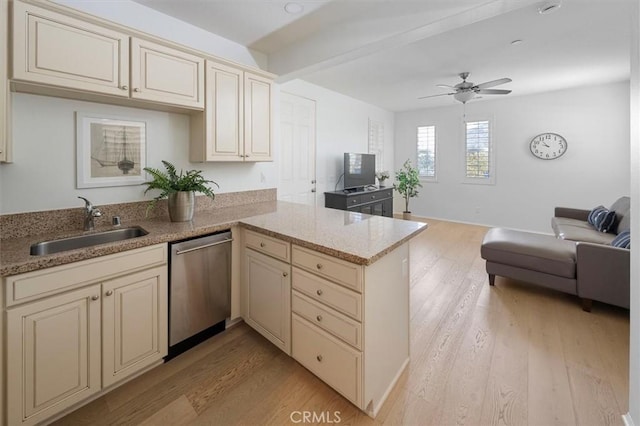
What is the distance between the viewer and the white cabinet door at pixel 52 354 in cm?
135

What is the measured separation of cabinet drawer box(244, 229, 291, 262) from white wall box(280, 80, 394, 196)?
2.76 m

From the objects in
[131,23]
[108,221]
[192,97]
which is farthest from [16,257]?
[131,23]

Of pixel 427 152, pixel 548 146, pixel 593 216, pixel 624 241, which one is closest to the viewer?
pixel 624 241

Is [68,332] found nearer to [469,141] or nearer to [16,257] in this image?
[16,257]

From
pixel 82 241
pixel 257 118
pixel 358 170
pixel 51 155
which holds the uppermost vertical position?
pixel 257 118

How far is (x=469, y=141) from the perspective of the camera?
20.8ft

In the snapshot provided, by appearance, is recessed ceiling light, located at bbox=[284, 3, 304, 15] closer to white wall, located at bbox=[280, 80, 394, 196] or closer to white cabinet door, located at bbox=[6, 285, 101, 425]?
white wall, located at bbox=[280, 80, 394, 196]

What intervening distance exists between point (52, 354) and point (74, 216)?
3.09 ft

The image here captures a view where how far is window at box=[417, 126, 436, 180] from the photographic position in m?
6.86

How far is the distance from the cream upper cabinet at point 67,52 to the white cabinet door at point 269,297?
57.3 inches

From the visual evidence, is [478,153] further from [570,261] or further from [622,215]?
[570,261]

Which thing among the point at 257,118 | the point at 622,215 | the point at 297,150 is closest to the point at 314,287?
the point at 257,118

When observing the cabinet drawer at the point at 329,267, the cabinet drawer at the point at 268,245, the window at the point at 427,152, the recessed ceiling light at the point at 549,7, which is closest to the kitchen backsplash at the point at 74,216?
the cabinet drawer at the point at 268,245

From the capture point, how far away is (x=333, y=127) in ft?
17.2
